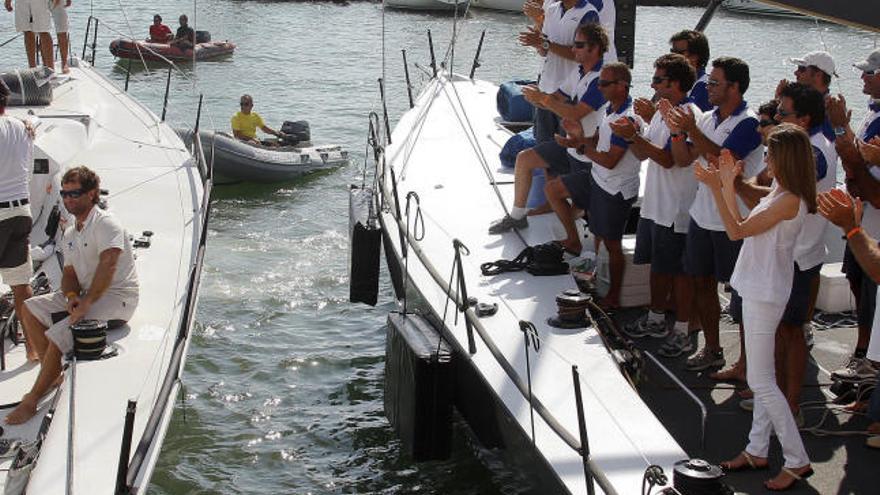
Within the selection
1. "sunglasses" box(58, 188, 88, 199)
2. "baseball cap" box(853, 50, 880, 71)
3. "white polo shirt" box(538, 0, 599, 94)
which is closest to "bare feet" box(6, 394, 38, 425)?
"sunglasses" box(58, 188, 88, 199)

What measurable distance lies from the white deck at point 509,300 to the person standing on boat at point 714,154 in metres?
0.62

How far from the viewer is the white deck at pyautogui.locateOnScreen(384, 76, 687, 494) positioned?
17.5 ft

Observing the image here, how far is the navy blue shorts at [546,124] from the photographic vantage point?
326 inches

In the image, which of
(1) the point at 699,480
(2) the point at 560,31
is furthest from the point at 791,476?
(2) the point at 560,31

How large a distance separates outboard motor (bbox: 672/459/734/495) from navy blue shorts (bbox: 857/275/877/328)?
7.16ft

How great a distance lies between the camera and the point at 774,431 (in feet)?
18.3

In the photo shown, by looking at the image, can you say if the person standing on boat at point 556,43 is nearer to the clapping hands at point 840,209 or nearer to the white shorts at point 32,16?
the clapping hands at point 840,209

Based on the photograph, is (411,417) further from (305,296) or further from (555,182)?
(305,296)

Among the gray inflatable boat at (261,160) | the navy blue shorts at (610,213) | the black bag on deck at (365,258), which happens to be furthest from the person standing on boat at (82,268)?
the gray inflatable boat at (261,160)

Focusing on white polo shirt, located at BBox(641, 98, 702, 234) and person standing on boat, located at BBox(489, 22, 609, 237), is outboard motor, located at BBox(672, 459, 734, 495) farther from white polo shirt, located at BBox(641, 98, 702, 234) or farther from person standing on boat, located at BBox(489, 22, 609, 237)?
person standing on boat, located at BBox(489, 22, 609, 237)

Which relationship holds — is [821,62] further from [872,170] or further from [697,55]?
[697,55]

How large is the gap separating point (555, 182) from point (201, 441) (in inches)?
118

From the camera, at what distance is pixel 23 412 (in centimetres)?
604

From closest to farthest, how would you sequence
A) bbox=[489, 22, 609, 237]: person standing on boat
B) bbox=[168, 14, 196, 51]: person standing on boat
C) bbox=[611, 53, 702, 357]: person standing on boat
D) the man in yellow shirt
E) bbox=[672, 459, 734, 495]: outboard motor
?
bbox=[672, 459, 734, 495]: outboard motor, bbox=[611, 53, 702, 357]: person standing on boat, bbox=[489, 22, 609, 237]: person standing on boat, the man in yellow shirt, bbox=[168, 14, 196, 51]: person standing on boat
